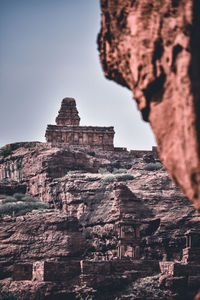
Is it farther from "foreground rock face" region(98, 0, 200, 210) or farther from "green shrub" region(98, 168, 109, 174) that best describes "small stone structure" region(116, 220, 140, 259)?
"foreground rock face" region(98, 0, 200, 210)

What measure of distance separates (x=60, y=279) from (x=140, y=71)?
121ft

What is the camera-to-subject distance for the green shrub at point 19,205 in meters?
57.6

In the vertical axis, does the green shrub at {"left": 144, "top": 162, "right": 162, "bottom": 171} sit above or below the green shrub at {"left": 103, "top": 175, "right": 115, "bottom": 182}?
above

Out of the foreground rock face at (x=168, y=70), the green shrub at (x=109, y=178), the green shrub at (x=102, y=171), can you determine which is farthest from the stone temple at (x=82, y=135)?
the foreground rock face at (x=168, y=70)

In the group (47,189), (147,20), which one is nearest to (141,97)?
(147,20)

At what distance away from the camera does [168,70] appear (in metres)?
7.71

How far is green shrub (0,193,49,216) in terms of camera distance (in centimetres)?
5756

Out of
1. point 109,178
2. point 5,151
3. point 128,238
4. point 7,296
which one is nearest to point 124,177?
point 109,178

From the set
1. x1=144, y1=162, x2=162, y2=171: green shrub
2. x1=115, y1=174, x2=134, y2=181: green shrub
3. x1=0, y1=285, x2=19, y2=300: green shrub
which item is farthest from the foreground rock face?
x1=144, y1=162, x2=162, y2=171: green shrub

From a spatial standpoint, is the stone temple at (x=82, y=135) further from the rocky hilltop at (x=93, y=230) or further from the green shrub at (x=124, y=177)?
the green shrub at (x=124, y=177)

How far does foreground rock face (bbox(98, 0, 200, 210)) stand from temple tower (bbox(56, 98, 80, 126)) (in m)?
79.6

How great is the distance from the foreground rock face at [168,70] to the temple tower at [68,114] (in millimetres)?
79637

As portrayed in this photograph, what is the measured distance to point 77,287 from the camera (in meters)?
43.5

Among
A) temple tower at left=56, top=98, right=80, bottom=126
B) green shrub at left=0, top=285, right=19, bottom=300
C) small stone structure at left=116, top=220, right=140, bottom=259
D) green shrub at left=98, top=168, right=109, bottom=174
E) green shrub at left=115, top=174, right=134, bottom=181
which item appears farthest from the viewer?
temple tower at left=56, top=98, right=80, bottom=126
